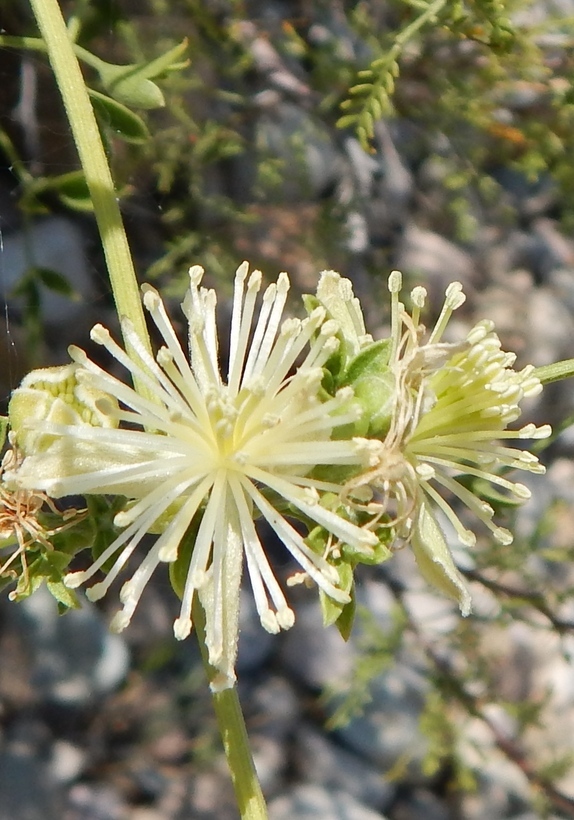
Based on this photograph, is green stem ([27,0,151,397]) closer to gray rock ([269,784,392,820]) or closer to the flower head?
the flower head

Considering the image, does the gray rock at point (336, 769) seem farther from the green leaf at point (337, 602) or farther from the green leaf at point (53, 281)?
the green leaf at point (337, 602)

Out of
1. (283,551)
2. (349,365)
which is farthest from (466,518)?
(349,365)

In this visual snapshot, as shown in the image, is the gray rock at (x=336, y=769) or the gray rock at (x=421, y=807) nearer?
the gray rock at (x=336, y=769)

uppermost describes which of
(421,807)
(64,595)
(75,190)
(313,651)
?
(75,190)

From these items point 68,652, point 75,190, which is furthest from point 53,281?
point 68,652

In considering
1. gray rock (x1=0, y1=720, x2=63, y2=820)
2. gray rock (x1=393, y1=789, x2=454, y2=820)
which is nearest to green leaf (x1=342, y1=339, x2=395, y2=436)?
gray rock (x1=0, y1=720, x2=63, y2=820)

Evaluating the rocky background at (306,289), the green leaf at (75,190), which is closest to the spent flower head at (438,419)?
the green leaf at (75,190)

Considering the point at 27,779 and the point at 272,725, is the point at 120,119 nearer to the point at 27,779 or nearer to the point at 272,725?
the point at 27,779
